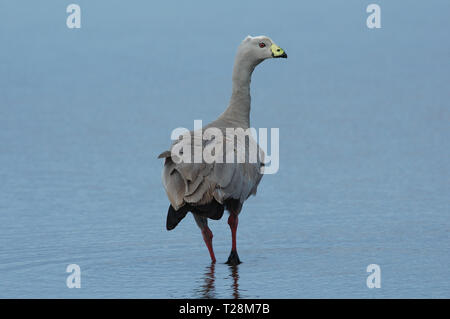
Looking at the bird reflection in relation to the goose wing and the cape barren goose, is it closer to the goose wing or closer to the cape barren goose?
the cape barren goose

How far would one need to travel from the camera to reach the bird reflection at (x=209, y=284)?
10594 millimetres

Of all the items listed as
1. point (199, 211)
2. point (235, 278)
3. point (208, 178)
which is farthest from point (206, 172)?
point (235, 278)

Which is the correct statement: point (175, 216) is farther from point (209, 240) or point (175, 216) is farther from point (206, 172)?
point (209, 240)

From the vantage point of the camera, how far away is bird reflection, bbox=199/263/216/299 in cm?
1059

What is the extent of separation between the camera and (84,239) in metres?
13.1

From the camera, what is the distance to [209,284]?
1104 cm

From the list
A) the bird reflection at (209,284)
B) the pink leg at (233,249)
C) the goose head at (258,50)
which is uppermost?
the goose head at (258,50)

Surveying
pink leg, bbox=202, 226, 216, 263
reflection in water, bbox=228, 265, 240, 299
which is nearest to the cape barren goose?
pink leg, bbox=202, 226, 216, 263

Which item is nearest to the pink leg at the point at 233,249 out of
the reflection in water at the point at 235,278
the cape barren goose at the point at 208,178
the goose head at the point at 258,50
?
the cape barren goose at the point at 208,178

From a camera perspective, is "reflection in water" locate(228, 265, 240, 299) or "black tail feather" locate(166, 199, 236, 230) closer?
"reflection in water" locate(228, 265, 240, 299)

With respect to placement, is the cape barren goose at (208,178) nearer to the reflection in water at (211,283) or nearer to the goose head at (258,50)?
the reflection in water at (211,283)

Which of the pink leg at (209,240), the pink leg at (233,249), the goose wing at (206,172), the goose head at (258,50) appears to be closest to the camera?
the goose wing at (206,172)

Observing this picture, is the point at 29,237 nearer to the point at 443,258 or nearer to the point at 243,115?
the point at 243,115

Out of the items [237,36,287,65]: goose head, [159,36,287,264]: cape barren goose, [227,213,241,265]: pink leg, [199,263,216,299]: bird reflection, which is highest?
[237,36,287,65]: goose head
